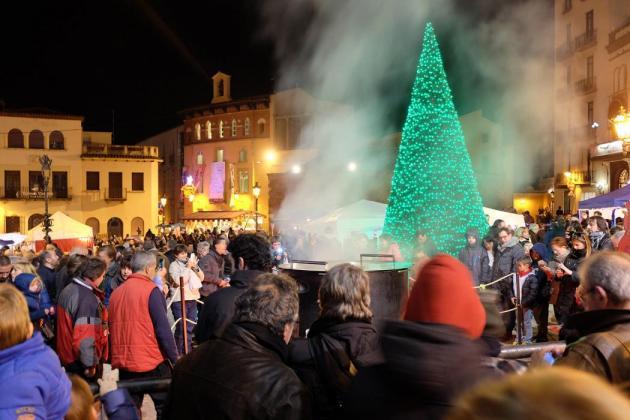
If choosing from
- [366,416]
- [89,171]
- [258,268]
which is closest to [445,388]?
[366,416]

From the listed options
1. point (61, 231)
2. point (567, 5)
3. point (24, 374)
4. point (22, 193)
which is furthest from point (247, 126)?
point (24, 374)

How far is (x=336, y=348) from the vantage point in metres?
3.46

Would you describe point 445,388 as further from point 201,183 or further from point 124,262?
point 201,183

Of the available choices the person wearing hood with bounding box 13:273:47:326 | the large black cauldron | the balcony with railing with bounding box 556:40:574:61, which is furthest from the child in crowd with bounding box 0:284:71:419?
the balcony with railing with bounding box 556:40:574:61

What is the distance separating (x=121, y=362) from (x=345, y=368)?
8.93 ft

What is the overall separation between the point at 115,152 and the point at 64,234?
27.3 meters

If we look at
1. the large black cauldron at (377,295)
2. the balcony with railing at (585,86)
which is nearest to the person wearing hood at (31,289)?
the large black cauldron at (377,295)

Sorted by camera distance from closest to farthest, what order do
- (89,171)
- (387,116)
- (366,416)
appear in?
(366,416) < (387,116) < (89,171)

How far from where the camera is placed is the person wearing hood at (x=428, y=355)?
187cm

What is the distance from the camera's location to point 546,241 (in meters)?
14.7

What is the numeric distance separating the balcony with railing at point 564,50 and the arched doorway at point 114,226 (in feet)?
125

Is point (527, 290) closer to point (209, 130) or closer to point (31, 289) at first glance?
point (31, 289)

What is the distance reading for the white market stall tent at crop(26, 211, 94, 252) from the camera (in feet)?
79.4

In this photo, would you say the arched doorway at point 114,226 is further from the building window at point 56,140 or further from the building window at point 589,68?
the building window at point 589,68
